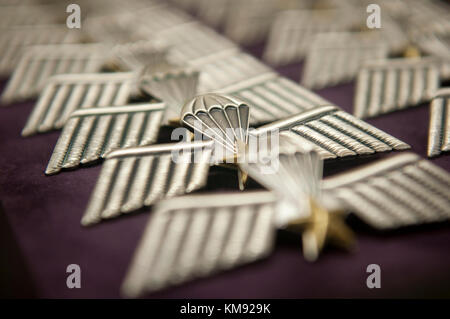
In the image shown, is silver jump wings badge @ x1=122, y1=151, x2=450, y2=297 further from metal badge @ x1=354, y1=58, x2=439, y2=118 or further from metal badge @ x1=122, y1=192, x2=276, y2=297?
metal badge @ x1=354, y1=58, x2=439, y2=118

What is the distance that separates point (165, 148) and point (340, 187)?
356 mm

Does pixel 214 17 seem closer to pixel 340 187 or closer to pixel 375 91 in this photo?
pixel 375 91

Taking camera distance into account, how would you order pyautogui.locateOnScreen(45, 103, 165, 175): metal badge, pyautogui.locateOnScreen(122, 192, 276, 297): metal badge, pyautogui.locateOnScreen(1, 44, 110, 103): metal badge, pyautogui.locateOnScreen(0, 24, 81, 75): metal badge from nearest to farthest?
pyautogui.locateOnScreen(122, 192, 276, 297): metal badge
pyautogui.locateOnScreen(45, 103, 165, 175): metal badge
pyautogui.locateOnScreen(1, 44, 110, 103): metal badge
pyautogui.locateOnScreen(0, 24, 81, 75): metal badge

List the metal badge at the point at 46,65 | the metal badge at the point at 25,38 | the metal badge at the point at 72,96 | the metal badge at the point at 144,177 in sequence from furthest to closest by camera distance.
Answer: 1. the metal badge at the point at 25,38
2. the metal badge at the point at 46,65
3. the metal badge at the point at 72,96
4. the metal badge at the point at 144,177

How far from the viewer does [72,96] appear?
3.98 feet

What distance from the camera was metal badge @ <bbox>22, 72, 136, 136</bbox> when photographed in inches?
46.1

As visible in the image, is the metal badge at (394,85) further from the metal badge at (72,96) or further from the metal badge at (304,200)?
the metal badge at (72,96)

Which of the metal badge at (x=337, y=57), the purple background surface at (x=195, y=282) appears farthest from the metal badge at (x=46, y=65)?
the metal badge at (x=337, y=57)

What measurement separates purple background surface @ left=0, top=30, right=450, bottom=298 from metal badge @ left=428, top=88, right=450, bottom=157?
20cm

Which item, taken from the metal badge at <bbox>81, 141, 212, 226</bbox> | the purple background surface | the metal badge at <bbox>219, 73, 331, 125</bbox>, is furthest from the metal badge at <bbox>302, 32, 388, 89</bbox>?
the metal badge at <bbox>81, 141, 212, 226</bbox>

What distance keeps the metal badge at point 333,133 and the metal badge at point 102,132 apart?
262 millimetres

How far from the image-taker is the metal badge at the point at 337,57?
Answer: 1364mm

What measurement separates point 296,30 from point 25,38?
0.95 m

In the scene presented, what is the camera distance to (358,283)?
2.51 feet
